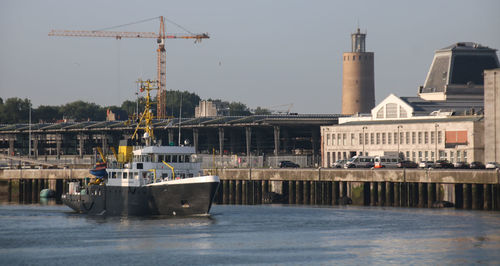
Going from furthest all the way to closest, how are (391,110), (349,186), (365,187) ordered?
(391,110) → (349,186) → (365,187)

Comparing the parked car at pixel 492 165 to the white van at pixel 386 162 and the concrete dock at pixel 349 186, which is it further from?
the concrete dock at pixel 349 186

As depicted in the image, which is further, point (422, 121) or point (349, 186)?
point (422, 121)

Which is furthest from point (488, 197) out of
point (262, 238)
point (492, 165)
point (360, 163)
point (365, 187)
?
point (360, 163)

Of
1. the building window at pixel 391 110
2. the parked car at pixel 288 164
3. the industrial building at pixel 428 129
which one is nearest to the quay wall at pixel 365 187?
the parked car at pixel 288 164

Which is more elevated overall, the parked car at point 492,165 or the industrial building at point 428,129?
the industrial building at point 428,129

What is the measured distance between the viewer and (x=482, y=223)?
8638 centimetres

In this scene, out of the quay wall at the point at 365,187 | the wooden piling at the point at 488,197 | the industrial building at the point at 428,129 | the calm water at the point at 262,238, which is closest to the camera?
the calm water at the point at 262,238

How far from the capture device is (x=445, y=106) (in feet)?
590

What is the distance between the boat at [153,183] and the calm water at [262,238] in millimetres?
1555

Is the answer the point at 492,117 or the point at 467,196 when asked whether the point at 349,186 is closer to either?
the point at 467,196

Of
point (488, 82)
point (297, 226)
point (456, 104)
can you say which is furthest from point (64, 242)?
point (456, 104)

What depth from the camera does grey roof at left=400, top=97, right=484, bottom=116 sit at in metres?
174

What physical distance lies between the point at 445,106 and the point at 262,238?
106741mm

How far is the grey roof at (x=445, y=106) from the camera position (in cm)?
17350
